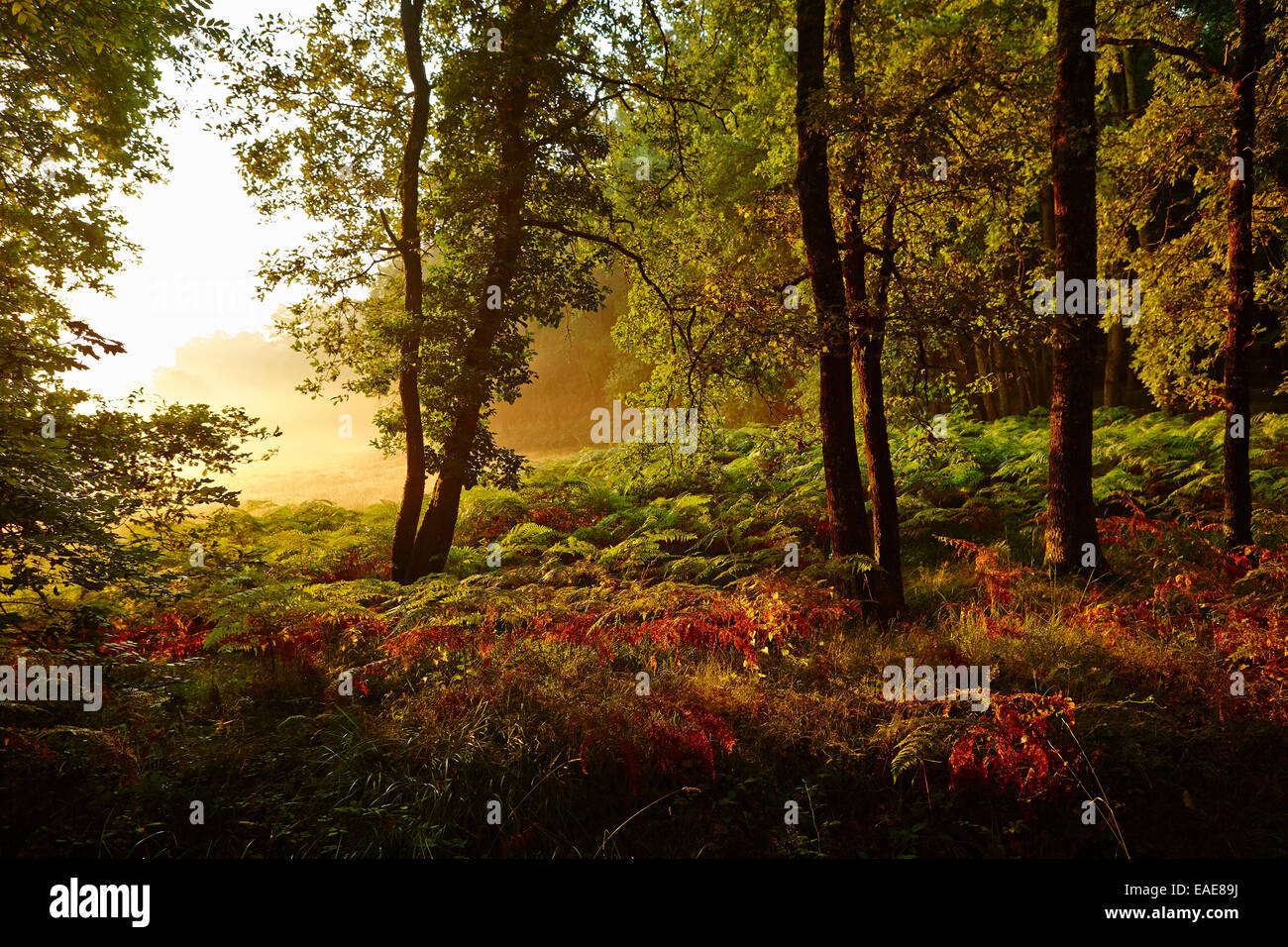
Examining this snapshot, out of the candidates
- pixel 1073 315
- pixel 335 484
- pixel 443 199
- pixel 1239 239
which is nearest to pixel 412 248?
pixel 443 199

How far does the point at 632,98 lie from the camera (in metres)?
9.84

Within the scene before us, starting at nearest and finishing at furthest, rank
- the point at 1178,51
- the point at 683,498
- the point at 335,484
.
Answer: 1. the point at 1178,51
2. the point at 683,498
3. the point at 335,484

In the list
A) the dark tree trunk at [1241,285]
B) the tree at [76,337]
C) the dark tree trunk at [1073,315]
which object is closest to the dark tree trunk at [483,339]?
the tree at [76,337]

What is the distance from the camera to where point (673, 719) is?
4.81 metres

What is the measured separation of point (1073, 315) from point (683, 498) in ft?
21.9

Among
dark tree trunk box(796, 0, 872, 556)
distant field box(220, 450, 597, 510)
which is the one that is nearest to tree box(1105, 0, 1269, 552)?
dark tree trunk box(796, 0, 872, 556)

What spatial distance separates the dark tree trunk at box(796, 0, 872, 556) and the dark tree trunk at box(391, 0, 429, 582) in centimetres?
543

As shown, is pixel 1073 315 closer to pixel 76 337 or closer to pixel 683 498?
pixel 683 498

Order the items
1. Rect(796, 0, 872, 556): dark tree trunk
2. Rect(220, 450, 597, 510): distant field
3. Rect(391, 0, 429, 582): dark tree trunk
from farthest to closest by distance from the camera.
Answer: Rect(220, 450, 597, 510): distant field < Rect(391, 0, 429, 582): dark tree trunk < Rect(796, 0, 872, 556): dark tree trunk

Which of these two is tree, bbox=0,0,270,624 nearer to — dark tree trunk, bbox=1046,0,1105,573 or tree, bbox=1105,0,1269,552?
dark tree trunk, bbox=1046,0,1105,573

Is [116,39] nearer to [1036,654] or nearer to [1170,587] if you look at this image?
[1036,654]

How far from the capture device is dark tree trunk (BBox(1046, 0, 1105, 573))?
699cm

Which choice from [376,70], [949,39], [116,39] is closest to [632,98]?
[376,70]
